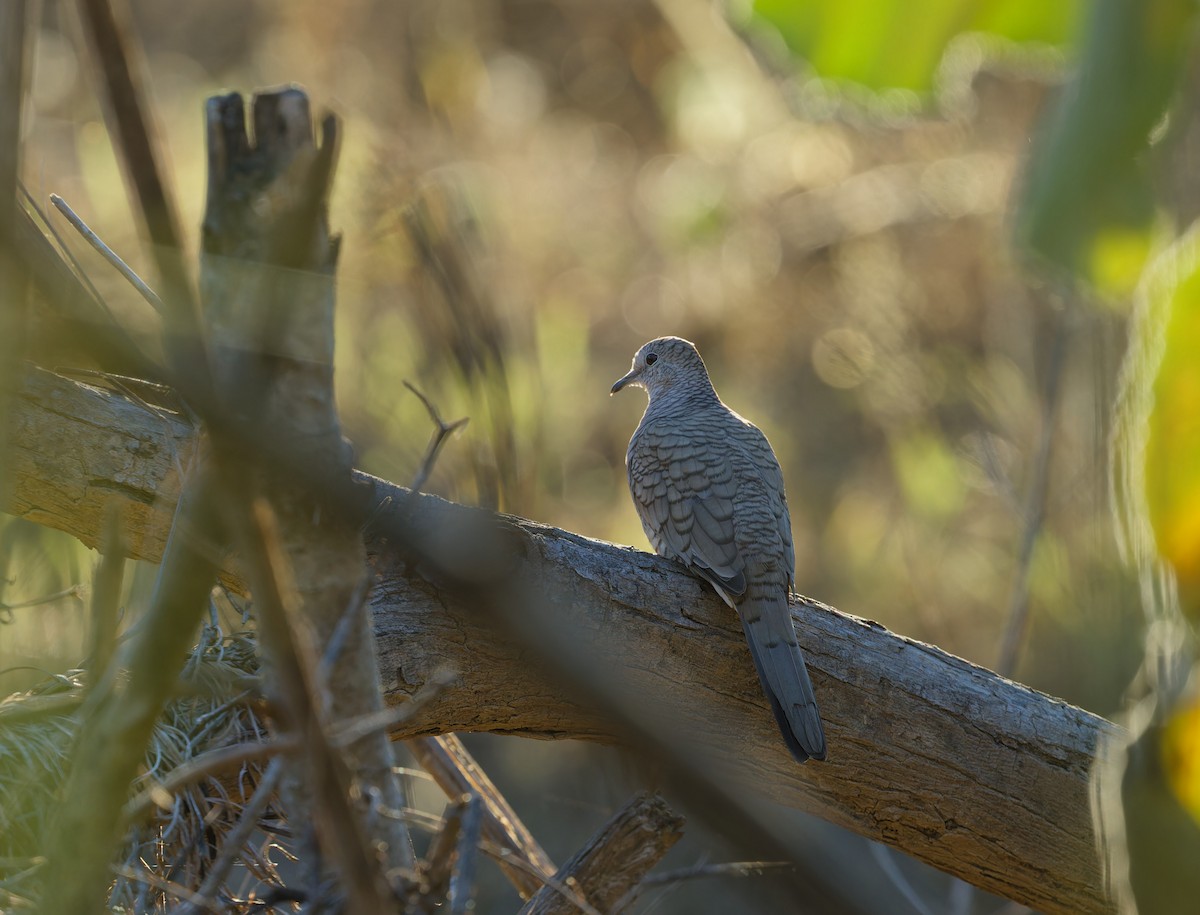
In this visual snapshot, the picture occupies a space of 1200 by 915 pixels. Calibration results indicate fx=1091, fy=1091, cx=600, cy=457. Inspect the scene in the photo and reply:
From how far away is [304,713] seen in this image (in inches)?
23.5

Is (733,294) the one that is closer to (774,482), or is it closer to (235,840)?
(774,482)

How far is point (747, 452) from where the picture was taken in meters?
2.38

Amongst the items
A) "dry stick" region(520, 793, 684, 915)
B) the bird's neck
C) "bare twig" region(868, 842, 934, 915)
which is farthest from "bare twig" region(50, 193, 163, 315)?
"bare twig" region(868, 842, 934, 915)

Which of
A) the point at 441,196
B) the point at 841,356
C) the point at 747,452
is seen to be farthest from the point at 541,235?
the point at 747,452

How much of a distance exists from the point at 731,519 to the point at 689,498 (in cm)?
14

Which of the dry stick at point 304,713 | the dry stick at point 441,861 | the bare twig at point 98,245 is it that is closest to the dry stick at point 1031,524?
the bare twig at point 98,245

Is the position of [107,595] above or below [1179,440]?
below

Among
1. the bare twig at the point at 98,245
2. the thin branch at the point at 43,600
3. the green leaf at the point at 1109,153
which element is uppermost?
the green leaf at the point at 1109,153

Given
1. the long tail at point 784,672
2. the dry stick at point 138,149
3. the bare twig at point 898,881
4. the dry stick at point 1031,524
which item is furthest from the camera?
the dry stick at point 1031,524

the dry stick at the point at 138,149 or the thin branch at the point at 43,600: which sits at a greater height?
the dry stick at the point at 138,149

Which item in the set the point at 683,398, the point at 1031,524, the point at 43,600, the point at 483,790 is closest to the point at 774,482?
the point at 683,398

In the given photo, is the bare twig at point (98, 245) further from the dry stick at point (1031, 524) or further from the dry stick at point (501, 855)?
the dry stick at point (1031, 524)

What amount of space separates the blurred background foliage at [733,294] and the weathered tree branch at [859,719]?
42.5 inches

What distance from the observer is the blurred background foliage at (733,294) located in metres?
4.02
